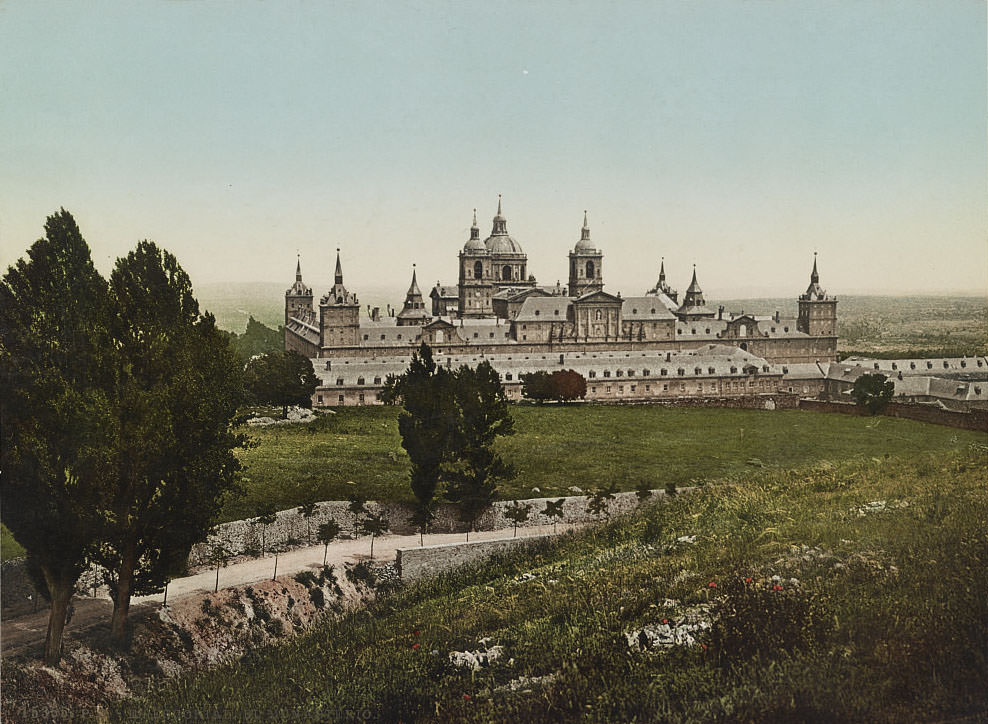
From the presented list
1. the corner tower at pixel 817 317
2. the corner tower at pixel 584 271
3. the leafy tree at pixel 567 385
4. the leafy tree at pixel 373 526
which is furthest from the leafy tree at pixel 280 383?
the corner tower at pixel 584 271

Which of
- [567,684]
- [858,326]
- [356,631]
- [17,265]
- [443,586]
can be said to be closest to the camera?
[567,684]

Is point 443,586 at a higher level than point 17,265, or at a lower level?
lower

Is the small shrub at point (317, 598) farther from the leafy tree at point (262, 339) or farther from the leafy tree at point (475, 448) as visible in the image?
the leafy tree at point (262, 339)

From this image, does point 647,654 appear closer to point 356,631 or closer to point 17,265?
point 356,631

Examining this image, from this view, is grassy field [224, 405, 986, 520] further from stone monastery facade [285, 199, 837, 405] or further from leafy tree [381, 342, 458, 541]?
stone monastery facade [285, 199, 837, 405]

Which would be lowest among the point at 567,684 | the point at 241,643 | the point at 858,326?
the point at 241,643

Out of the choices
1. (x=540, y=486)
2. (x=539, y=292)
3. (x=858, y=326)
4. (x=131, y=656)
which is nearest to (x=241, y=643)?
(x=131, y=656)

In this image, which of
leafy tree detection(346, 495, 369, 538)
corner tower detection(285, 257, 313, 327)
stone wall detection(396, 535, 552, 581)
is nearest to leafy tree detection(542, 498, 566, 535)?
stone wall detection(396, 535, 552, 581)
